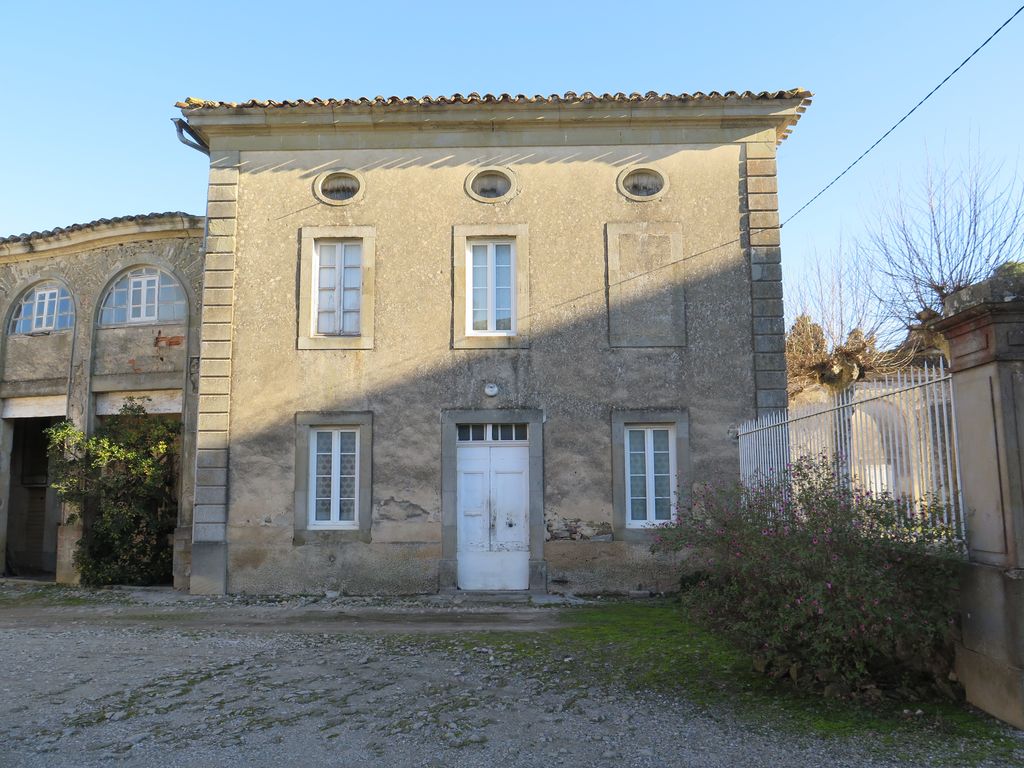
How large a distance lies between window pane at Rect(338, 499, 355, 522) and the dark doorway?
640cm

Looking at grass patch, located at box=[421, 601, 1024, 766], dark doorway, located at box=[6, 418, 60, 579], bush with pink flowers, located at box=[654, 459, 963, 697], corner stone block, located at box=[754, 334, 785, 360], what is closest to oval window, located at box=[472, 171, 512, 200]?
corner stone block, located at box=[754, 334, 785, 360]

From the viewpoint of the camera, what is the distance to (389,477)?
1067 centimetres

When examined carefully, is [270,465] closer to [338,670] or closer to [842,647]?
[338,670]

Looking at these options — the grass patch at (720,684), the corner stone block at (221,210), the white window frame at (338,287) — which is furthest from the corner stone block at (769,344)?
the corner stone block at (221,210)

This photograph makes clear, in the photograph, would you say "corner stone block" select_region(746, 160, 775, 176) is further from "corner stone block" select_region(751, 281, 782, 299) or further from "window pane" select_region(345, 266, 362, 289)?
"window pane" select_region(345, 266, 362, 289)

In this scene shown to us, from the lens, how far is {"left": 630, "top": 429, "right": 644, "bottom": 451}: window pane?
10789 millimetres

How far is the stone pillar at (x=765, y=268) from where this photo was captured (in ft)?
34.7

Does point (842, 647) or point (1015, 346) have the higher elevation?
point (1015, 346)

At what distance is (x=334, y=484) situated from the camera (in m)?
10.8

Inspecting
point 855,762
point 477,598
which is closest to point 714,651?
point 855,762

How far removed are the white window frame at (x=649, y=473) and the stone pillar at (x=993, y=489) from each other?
215 inches

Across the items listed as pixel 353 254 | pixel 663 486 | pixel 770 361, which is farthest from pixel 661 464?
pixel 353 254

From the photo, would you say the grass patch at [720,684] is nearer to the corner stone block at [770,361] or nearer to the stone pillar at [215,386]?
the corner stone block at [770,361]

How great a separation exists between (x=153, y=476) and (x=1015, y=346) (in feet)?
35.6
